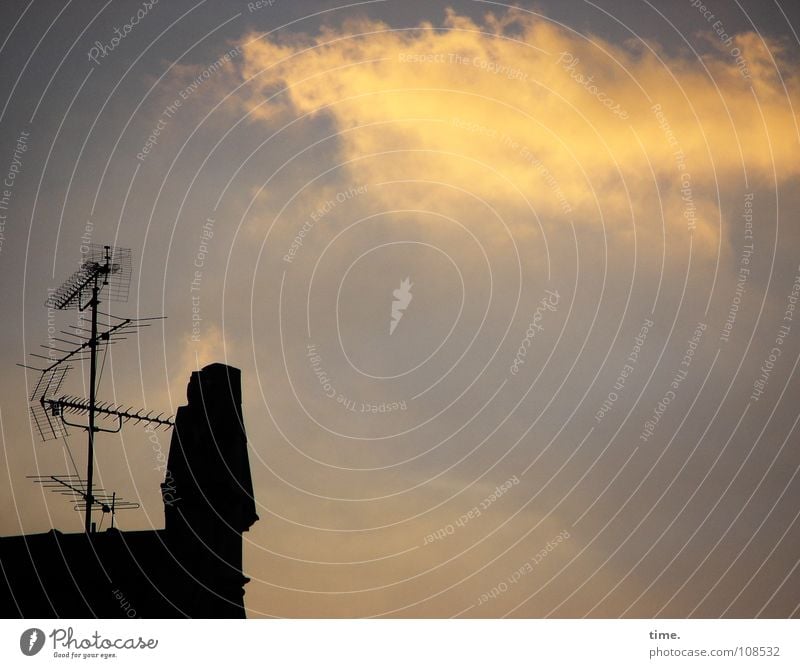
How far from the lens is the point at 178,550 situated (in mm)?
21094
